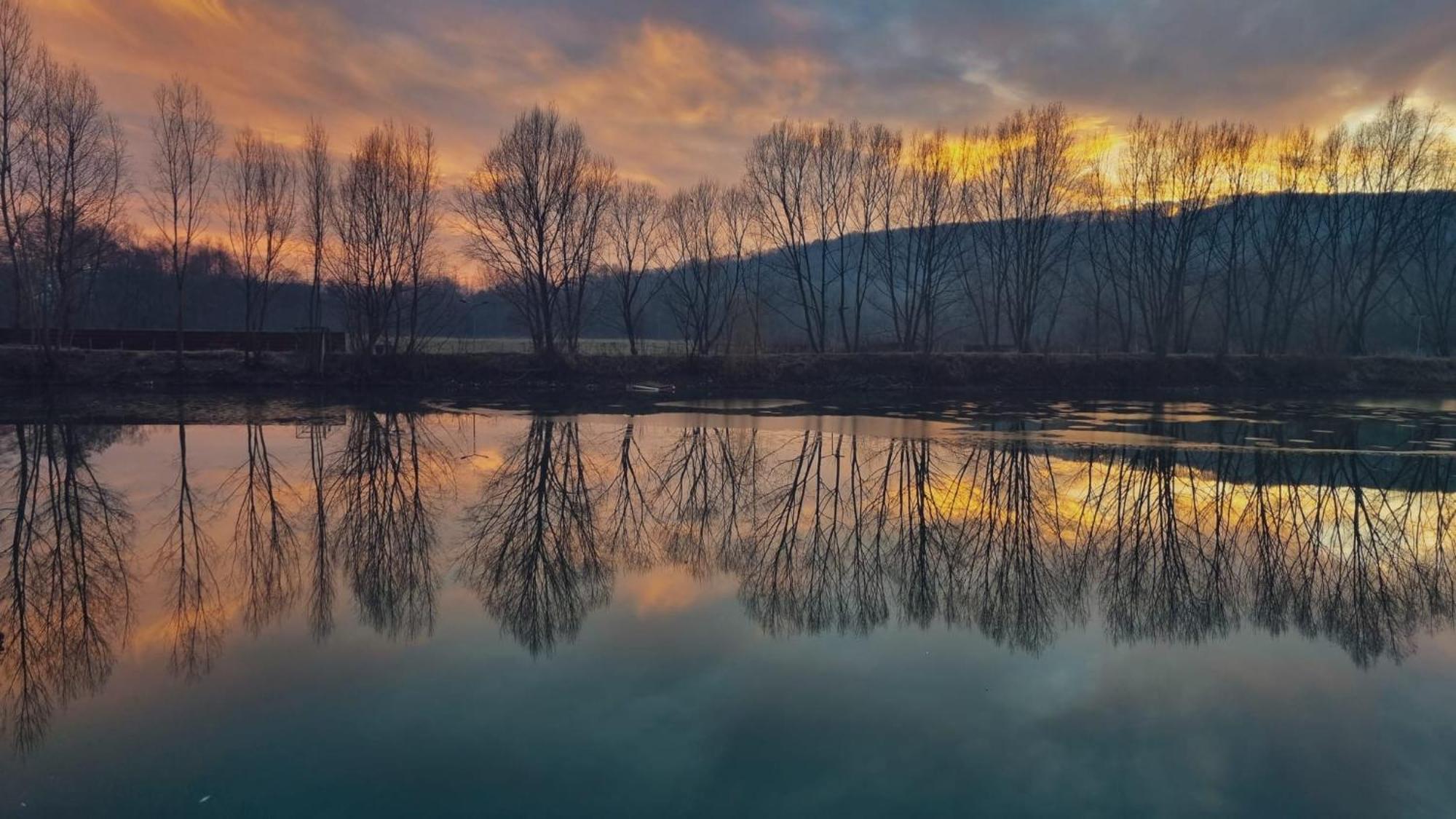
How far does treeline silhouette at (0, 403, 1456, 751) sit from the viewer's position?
833cm

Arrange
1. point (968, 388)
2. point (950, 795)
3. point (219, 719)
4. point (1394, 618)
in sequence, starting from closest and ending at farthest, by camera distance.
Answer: point (950, 795), point (219, 719), point (1394, 618), point (968, 388)

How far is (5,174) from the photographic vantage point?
3344 centimetres

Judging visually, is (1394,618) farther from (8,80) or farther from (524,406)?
(8,80)

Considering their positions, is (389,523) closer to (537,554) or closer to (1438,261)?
(537,554)

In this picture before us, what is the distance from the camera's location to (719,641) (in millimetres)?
7859

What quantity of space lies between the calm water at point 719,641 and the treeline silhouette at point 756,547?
0.25 ft

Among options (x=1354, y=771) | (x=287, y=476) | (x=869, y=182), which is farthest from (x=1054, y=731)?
(x=869, y=182)

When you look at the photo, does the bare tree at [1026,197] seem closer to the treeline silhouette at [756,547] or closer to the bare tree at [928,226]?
the bare tree at [928,226]

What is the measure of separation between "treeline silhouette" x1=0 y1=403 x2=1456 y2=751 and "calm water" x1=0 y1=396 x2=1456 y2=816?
0.08 meters

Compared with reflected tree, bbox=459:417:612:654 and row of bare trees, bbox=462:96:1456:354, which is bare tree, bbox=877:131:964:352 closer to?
row of bare trees, bbox=462:96:1456:354

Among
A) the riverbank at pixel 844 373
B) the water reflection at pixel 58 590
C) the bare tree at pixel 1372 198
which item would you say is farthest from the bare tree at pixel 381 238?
the bare tree at pixel 1372 198

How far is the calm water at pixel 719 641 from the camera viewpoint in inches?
208

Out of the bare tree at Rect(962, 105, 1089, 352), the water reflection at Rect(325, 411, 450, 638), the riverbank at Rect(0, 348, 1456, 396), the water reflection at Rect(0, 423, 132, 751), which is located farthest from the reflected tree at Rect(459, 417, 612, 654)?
the bare tree at Rect(962, 105, 1089, 352)

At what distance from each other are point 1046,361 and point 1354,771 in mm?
43362
